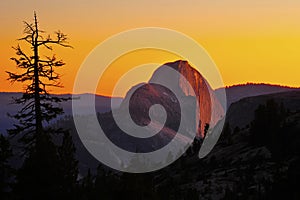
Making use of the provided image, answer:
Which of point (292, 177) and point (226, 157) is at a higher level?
point (226, 157)

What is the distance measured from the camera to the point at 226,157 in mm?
121188

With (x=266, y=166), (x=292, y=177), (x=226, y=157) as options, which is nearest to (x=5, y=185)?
(x=292, y=177)

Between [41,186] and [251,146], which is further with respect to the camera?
[251,146]

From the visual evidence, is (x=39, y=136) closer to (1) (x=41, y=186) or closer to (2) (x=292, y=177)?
(1) (x=41, y=186)

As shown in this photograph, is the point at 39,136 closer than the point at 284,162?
Yes

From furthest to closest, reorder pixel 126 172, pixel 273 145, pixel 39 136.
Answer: pixel 273 145
pixel 126 172
pixel 39 136

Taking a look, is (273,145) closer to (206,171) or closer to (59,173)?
(206,171)

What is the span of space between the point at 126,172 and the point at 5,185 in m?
8.66

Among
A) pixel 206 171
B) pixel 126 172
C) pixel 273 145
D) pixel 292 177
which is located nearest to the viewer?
pixel 126 172

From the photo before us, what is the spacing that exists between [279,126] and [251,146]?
334 inches

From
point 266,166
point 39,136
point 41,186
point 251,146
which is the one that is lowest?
point 41,186

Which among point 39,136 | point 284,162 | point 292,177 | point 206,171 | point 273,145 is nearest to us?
point 39,136

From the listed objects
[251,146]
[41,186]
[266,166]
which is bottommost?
[41,186]

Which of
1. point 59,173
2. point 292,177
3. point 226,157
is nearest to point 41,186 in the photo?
point 59,173
